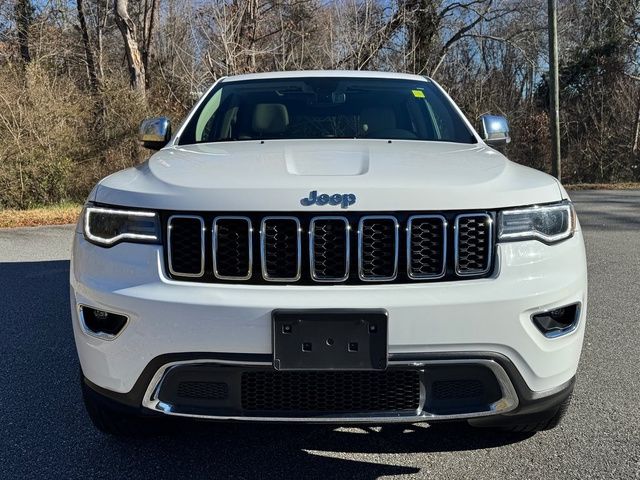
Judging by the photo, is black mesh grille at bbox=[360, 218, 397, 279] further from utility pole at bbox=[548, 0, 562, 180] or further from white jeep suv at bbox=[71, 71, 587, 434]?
utility pole at bbox=[548, 0, 562, 180]

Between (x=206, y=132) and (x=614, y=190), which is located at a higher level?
(x=206, y=132)

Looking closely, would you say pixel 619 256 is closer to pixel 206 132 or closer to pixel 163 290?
pixel 206 132

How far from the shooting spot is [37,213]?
A: 1112 cm

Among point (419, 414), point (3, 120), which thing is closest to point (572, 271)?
point (419, 414)

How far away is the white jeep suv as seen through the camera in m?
1.91

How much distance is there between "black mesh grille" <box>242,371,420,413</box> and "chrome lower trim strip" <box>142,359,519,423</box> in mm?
31

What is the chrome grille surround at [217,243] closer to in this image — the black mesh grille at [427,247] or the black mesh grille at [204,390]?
the black mesh grille at [204,390]

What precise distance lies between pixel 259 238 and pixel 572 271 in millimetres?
1146

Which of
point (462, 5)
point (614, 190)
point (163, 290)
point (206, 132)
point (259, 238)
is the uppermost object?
point (462, 5)

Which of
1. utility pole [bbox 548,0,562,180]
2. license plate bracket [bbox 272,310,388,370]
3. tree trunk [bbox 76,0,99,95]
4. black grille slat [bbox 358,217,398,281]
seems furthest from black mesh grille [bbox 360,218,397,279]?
tree trunk [bbox 76,0,99,95]

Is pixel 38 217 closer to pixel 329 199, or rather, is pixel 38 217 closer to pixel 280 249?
pixel 280 249

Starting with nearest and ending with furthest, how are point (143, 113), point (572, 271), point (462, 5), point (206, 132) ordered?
point (572, 271)
point (206, 132)
point (143, 113)
point (462, 5)

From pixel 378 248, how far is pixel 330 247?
168mm

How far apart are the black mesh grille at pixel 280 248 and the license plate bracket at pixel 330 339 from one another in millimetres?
167
